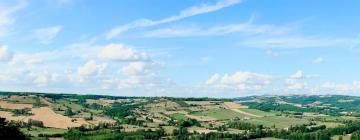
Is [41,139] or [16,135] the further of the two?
[41,139]

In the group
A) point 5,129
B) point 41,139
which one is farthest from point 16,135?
point 41,139

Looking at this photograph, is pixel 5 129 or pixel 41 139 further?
pixel 41 139

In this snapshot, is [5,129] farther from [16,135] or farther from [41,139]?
[41,139]
